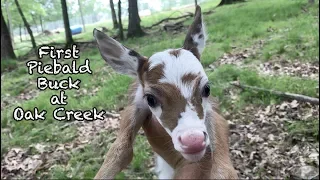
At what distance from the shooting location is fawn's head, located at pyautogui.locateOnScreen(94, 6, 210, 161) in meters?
1.37

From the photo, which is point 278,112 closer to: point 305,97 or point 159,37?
point 305,97

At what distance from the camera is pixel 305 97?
4551 mm

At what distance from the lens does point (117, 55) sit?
1.42 meters

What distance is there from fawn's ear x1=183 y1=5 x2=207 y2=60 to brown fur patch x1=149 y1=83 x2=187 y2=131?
0.57ft

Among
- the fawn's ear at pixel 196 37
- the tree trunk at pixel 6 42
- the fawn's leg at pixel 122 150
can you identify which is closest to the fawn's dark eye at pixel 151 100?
the fawn's leg at pixel 122 150

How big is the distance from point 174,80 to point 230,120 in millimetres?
3079

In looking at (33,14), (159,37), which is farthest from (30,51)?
(159,37)

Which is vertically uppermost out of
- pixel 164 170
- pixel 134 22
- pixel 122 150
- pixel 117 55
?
pixel 134 22

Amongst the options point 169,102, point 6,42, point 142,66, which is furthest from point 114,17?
point 6,42

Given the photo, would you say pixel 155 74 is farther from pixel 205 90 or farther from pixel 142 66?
pixel 205 90

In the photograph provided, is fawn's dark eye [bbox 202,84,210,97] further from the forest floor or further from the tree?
the forest floor

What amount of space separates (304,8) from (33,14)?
6.13 feet

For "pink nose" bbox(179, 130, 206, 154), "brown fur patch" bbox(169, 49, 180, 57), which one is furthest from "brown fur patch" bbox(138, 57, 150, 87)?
"pink nose" bbox(179, 130, 206, 154)

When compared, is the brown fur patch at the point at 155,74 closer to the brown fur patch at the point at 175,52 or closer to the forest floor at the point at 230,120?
the brown fur patch at the point at 175,52
